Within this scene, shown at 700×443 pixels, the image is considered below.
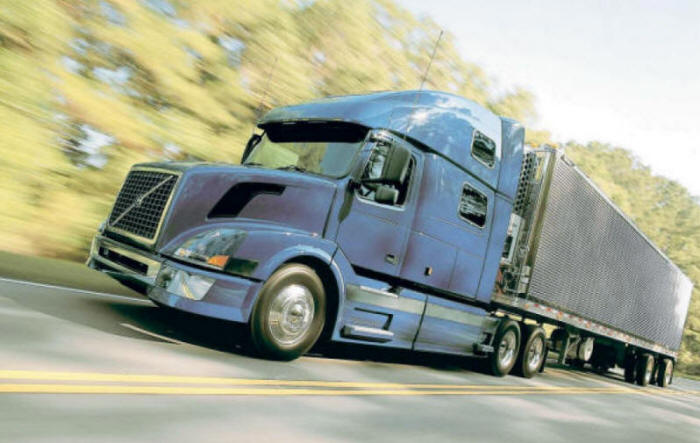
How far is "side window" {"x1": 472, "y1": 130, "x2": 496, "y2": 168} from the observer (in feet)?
24.5

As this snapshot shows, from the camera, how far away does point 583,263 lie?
1095cm

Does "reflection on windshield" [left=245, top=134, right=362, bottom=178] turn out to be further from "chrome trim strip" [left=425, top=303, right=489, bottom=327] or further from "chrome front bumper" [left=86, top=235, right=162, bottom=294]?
"chrome trim strip" [left=425, top=303, right=489, bottom=327]

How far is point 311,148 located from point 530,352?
18.7 feet

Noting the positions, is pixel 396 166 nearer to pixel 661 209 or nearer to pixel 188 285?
pixel 188 285

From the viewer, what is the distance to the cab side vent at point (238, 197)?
204 inches

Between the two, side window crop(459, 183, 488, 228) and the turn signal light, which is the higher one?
side window crop(459, 183, 488, 228)

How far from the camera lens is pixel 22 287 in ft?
20.6

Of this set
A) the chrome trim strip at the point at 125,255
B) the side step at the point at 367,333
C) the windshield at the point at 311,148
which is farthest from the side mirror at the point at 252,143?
the side step at the point at 367,333

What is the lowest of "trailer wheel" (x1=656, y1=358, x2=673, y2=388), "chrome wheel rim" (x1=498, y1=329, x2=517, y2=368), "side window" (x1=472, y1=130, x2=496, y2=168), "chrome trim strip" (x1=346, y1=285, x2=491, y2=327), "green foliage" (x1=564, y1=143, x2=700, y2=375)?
"chrome wheel rim" (x1=498, y1=329, x2=517, y2=368)

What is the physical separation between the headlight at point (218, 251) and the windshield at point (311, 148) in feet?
4.33

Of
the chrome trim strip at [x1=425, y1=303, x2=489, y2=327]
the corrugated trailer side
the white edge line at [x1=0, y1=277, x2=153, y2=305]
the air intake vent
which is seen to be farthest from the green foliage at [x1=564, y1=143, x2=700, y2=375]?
the white edge line at [x1=0, y1=277, x2=153, y2=305]

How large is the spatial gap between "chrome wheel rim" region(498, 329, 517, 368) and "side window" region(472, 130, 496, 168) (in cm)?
279

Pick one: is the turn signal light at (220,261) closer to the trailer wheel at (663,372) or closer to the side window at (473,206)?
the side window at (473,206)

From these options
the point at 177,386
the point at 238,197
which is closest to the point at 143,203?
the point at 238,197
